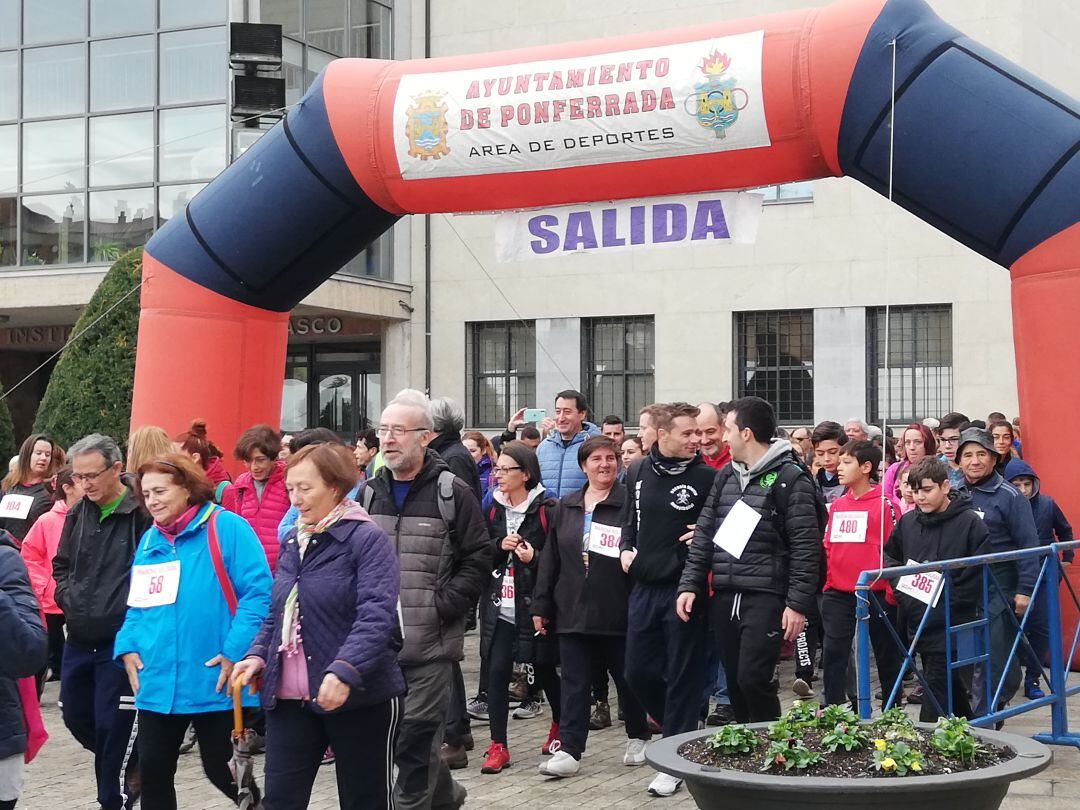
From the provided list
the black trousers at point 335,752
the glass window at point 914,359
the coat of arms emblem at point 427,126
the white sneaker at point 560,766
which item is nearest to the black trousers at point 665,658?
the white sneaker at point 560,766

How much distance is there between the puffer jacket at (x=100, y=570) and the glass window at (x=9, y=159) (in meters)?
18.3

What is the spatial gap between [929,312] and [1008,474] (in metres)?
11.5

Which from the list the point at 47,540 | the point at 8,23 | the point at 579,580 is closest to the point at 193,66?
the point at 8,23

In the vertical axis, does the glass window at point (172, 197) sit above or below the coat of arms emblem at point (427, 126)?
above

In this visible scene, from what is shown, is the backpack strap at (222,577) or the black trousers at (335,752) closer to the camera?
the black trousers at (335,752)

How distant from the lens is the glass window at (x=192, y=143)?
21609 millimetres

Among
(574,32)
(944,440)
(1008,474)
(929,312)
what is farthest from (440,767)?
(574,32)

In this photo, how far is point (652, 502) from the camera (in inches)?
292

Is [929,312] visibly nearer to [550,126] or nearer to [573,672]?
[550,126]

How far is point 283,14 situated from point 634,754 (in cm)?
1689

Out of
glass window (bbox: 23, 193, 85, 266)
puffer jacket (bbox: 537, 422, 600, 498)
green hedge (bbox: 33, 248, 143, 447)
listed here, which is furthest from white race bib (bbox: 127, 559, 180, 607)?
glass window (bbox: 23, 193, 85, 266)

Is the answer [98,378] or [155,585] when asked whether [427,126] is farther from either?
[98,378]

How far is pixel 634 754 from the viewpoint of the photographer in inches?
305

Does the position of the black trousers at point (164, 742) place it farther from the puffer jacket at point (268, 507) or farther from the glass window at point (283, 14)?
the glass window at point (283, 14)
